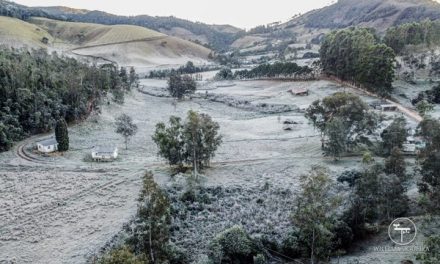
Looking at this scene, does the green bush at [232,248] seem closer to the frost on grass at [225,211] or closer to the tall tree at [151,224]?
the frost on grass at [225,211]

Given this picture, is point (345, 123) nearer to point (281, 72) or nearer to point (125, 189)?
point (125, 189)

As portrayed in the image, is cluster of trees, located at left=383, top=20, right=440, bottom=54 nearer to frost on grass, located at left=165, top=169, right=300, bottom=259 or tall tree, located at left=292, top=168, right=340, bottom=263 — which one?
frost on grass, located at left=165, top=169, right=300, bottom=259

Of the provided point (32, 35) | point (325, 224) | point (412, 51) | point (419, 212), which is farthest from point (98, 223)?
point (32, 35)

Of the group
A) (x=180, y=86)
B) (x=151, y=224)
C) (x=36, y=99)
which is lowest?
(x=151, y=224)

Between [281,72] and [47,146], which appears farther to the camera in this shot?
[281,72]

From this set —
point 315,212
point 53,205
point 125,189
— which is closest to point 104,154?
point 125,189

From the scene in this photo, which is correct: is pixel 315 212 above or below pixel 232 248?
above

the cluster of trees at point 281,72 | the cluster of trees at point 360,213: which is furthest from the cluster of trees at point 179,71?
the cluster of trees at point 360,213
